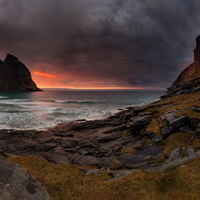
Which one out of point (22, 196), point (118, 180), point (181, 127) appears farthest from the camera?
point (181, 127)

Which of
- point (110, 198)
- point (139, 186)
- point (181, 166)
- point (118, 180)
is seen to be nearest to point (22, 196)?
point (110, 198)

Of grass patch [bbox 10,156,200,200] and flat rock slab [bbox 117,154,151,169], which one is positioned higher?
grass patch [bbox 10,156,200,200]

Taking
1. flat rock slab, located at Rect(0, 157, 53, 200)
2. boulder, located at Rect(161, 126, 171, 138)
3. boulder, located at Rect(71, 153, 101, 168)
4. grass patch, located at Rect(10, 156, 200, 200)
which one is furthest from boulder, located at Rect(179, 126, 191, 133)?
flat rock slab, located at Rect(0, 157, 53, 200)

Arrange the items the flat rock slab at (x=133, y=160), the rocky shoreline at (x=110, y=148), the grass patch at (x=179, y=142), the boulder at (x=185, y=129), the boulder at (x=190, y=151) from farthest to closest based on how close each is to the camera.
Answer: the boulder at (x=185, y=129), the rocky shoreline at (x=110, y=148), the flat rock slab at (x=133, y=160), the grass patch at (x=179, y=142), the boulder at (x=190, y=151)

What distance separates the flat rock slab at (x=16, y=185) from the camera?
5.37m

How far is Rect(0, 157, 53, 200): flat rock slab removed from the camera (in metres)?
5.37

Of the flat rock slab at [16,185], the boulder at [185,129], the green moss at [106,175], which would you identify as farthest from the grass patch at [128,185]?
the boulder at [185,129]

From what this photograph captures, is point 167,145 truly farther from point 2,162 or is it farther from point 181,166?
point 2,162

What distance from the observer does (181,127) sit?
14.6 metres

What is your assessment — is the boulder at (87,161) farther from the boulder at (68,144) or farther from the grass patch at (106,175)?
the boulder at (68,144)

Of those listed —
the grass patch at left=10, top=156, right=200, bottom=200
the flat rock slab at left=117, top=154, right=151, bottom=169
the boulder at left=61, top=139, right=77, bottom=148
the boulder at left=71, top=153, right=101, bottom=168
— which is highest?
the grass patch at left=10, top=156, right=200, bottom=200

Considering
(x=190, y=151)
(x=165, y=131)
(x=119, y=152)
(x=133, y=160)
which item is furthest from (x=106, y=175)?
(x=165, y=131)

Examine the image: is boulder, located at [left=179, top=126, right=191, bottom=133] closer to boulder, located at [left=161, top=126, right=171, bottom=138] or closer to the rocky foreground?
the rocky foreground

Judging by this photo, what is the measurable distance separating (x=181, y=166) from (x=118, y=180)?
4.52 meters
